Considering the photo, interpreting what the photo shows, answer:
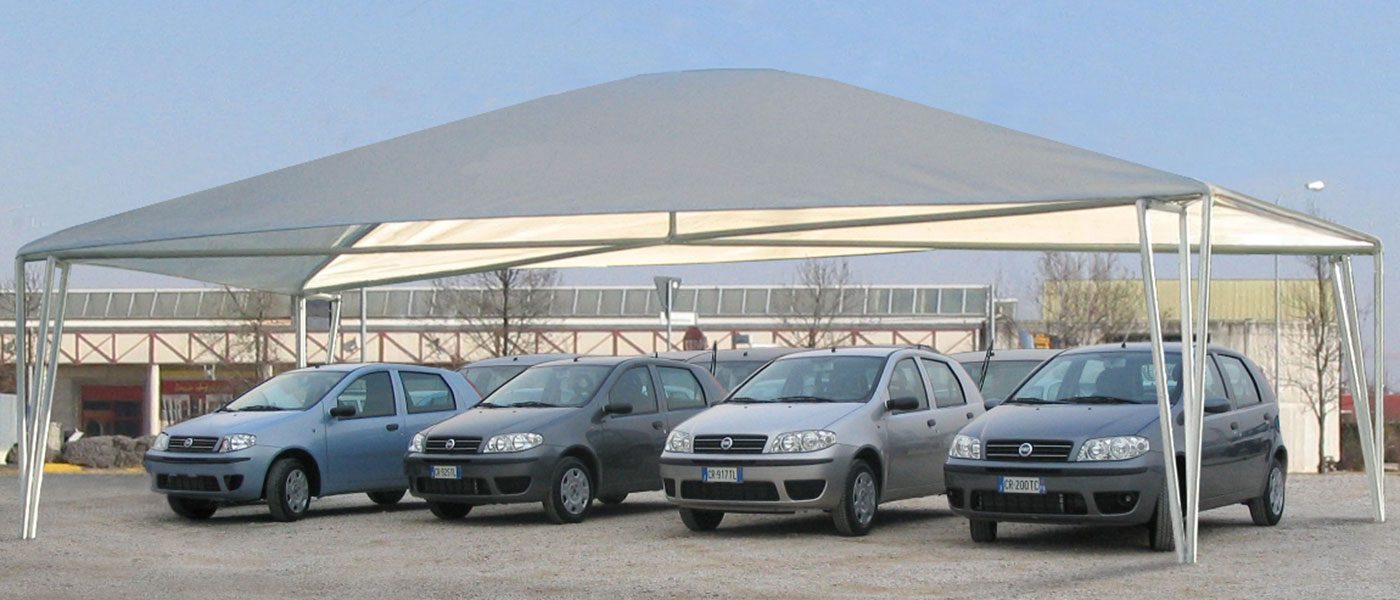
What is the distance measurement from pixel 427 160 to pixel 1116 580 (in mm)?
6695

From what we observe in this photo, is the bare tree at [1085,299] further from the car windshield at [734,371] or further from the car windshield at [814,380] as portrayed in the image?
the car windshield at [814,380]

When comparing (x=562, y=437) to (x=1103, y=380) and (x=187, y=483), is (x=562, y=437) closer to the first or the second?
(x=187, y=483)

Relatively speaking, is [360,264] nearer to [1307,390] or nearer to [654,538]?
[654,538]

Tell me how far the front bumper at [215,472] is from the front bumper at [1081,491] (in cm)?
747

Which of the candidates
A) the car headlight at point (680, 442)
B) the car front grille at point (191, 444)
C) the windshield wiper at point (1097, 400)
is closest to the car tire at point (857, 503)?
the car headlight at point (680, 442)

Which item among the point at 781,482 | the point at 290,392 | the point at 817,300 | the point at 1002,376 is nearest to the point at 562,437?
the point at 781,482

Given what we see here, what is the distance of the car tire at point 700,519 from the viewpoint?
14.8 meters

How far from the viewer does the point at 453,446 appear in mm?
15766

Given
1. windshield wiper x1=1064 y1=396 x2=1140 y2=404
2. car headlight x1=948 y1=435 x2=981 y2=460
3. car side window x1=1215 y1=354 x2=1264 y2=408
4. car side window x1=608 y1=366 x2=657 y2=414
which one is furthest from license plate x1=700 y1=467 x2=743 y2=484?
car side window x1=1215 y1=354 x2=1264 y2=408

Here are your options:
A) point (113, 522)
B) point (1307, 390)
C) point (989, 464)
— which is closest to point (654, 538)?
point (989, 464)

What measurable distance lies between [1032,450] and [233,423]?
27.2 feet

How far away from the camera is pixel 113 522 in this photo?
56.2 feet

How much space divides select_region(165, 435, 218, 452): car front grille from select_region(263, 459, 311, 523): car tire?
618mm

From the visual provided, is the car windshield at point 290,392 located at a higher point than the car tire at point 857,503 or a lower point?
higher
